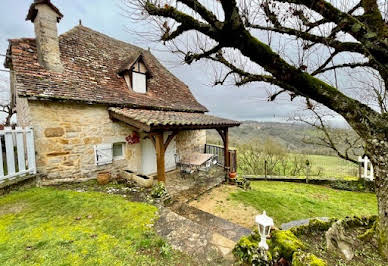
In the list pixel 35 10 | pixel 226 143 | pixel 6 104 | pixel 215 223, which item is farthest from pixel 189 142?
pixel 6 104

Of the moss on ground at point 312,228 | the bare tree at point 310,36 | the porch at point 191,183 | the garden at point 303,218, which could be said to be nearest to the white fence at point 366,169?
the garden at point 303,218

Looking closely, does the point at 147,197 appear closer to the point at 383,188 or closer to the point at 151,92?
the point at 383,188

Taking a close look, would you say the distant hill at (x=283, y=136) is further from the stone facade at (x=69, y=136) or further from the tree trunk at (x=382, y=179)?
the tree trunk at (x=382, y=179)

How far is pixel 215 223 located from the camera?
423cm

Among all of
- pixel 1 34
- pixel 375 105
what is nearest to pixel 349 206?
pixel 375 105

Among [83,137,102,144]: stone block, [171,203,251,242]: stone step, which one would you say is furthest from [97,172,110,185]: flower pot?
[171,203,251,242]: stone step

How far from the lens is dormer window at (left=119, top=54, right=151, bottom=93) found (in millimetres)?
7953

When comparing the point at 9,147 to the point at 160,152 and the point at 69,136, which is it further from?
the point at 160,152

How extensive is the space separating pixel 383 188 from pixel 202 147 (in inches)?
372

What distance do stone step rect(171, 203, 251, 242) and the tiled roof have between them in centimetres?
464

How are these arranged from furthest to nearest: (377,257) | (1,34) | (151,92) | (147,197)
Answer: (151,92) < (1,34) < (147,197) < (377,257)

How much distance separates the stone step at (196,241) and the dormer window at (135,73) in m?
6.43

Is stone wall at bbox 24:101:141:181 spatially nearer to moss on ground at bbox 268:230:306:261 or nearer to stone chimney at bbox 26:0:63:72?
stone chimney at bbox 26:0:63:72

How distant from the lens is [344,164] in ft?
35.6
